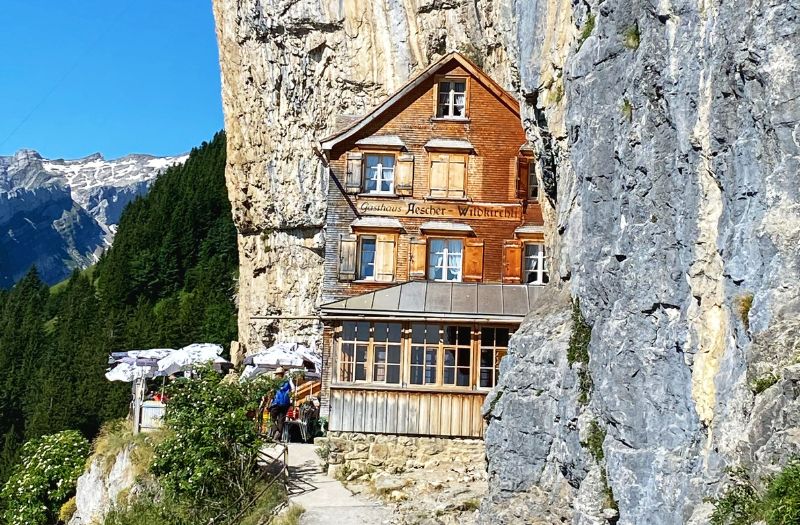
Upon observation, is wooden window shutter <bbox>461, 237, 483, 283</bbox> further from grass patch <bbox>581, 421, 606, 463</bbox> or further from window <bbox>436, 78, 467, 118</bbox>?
grass patch <bbox>581, 421, 606, 463</bbox>

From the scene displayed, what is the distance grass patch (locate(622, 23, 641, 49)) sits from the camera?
14.3 m

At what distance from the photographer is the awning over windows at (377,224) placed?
953 inches

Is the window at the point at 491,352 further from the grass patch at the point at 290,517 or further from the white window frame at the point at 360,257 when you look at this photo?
the grass patch at the point at 290,517

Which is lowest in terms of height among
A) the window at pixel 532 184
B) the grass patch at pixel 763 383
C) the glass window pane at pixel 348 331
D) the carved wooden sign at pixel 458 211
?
the glass window pane at pixel 348 331

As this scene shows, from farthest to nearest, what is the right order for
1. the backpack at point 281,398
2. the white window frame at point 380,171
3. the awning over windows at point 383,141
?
the white window frame at point 380,171 → the awning over windows at point 383,141 → the backpack at point 281,398

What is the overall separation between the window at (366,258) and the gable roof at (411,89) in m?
2.87

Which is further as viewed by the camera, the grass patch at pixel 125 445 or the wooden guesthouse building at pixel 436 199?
the wooden guesthouse building at pixel 436 199

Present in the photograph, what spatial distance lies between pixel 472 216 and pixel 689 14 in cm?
1247

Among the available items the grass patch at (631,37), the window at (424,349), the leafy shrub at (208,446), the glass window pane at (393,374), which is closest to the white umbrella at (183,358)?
the glass window pane at (393,374)

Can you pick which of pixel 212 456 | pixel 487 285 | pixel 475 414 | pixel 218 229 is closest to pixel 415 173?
pixel 487 285

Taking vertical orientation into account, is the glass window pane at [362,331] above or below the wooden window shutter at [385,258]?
below

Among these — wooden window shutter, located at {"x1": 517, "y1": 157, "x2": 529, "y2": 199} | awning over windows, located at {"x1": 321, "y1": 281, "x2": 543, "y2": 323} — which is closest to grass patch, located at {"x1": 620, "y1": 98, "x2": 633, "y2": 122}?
awning over windows, located at {"x1": 321, "y1": 281, "x2": 543, "y2": 323}

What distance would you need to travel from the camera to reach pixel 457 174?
2453cm

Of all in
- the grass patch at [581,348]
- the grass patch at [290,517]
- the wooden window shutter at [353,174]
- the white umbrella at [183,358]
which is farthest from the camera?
the white umbrella at [183,358]
